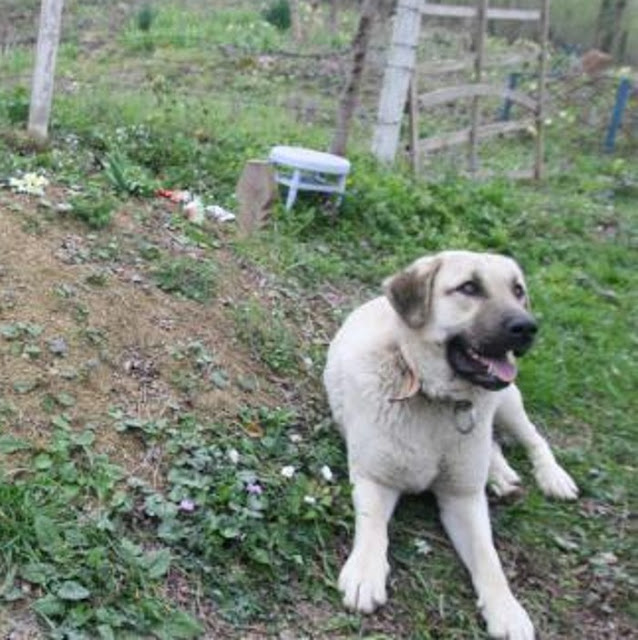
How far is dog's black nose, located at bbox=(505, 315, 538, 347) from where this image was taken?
9.90ft

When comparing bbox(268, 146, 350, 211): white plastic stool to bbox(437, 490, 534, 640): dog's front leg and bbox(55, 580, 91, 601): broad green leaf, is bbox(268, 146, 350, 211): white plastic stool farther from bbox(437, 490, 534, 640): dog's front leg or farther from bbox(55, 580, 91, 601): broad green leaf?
bbox(55, 580, 91, 601): broad green leaf

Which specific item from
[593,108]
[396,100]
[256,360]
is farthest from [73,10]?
[256,360]

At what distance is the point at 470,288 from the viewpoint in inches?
126

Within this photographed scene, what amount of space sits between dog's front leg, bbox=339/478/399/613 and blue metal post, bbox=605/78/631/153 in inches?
356

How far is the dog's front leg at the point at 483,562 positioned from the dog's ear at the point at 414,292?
641 millimetres

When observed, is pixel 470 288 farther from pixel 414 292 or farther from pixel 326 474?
pixel 326 474

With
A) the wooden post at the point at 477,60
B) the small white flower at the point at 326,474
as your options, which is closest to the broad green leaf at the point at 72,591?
the small white flower at the point at 326,474

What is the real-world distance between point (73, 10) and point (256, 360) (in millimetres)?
13035

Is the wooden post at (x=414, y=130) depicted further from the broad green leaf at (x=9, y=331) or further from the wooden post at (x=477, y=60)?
the broad green leaf at (x=9, y=331)

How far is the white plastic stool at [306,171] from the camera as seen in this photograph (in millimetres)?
5445

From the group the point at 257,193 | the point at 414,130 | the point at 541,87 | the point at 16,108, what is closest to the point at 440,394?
the point at 257,193

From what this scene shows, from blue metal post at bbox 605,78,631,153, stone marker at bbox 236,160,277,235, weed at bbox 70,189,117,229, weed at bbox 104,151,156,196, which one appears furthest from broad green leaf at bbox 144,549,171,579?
blue metal post at bbox 605,78,631,153

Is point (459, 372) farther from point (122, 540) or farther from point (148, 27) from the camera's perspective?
point (148, 27)

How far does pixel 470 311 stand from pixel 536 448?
0.95 metres
